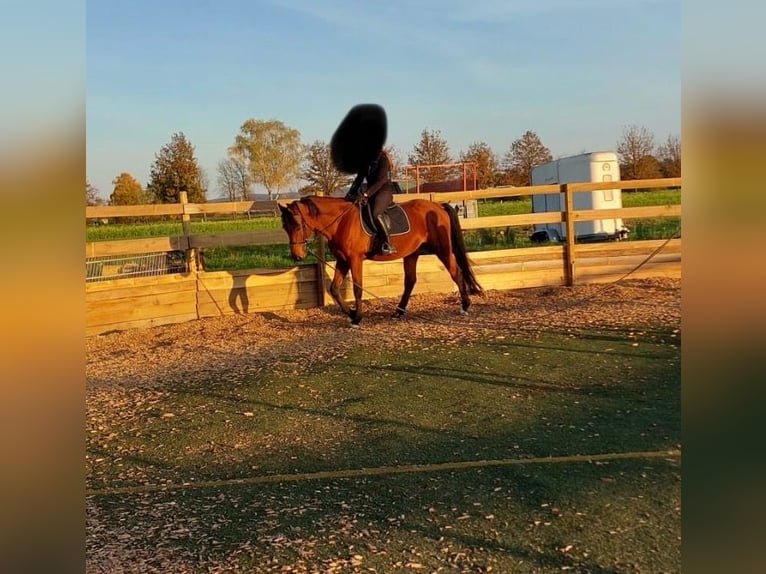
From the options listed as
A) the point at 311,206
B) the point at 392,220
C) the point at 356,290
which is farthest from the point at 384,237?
the point at 311,206

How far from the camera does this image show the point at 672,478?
2.76m

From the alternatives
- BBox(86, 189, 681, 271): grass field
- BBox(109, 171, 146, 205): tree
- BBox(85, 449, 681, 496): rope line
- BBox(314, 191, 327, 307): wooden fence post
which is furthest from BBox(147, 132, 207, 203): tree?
BBox(85, 449, 681, 496): rope line

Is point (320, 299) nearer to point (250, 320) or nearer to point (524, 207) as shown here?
point (250, 320)

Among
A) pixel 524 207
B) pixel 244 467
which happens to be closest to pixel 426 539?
pixel 244 467

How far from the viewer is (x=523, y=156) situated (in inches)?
1384

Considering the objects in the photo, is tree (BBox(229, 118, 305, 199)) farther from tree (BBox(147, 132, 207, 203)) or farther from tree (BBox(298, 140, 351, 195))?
Answer: tree (BBox(298, 140, 351, 195))

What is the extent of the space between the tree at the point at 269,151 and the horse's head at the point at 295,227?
60.1ft

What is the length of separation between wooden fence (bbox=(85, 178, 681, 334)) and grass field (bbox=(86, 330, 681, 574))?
9.24 ft

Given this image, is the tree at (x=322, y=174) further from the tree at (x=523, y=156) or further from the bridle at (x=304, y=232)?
the tree at (x=523, y=156)

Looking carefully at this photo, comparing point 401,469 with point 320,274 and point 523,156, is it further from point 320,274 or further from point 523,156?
point 523,156

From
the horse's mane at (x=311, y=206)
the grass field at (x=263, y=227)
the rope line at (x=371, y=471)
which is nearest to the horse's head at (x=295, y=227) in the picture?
the horse's mane at (x=311, y=206)

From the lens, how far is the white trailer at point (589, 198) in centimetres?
→ 1650

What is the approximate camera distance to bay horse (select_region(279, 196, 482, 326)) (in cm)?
786
